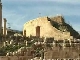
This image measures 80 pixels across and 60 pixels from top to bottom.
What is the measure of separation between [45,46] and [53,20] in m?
13.0

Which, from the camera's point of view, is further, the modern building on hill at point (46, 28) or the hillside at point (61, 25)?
the hillside at point (61, 25)

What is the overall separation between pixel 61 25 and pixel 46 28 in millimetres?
1564

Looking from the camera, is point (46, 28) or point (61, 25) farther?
point (61, 25)

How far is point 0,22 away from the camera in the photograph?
52438 millimetres

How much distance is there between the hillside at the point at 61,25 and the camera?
166 ft

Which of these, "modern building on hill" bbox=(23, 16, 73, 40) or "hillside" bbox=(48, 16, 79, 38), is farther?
"hillside" bbox=(48, 16, 79, 38)

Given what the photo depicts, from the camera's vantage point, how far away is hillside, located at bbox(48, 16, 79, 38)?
5067 cm

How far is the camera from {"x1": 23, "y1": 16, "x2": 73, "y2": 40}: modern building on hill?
49547 mm

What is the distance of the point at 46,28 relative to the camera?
52.2 meters

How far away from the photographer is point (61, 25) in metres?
52.8

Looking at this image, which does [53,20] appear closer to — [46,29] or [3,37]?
[46,29]

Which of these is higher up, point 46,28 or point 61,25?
point 61,25

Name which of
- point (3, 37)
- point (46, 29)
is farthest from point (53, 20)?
point (3, 37)

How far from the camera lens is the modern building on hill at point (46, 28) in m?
49.5
